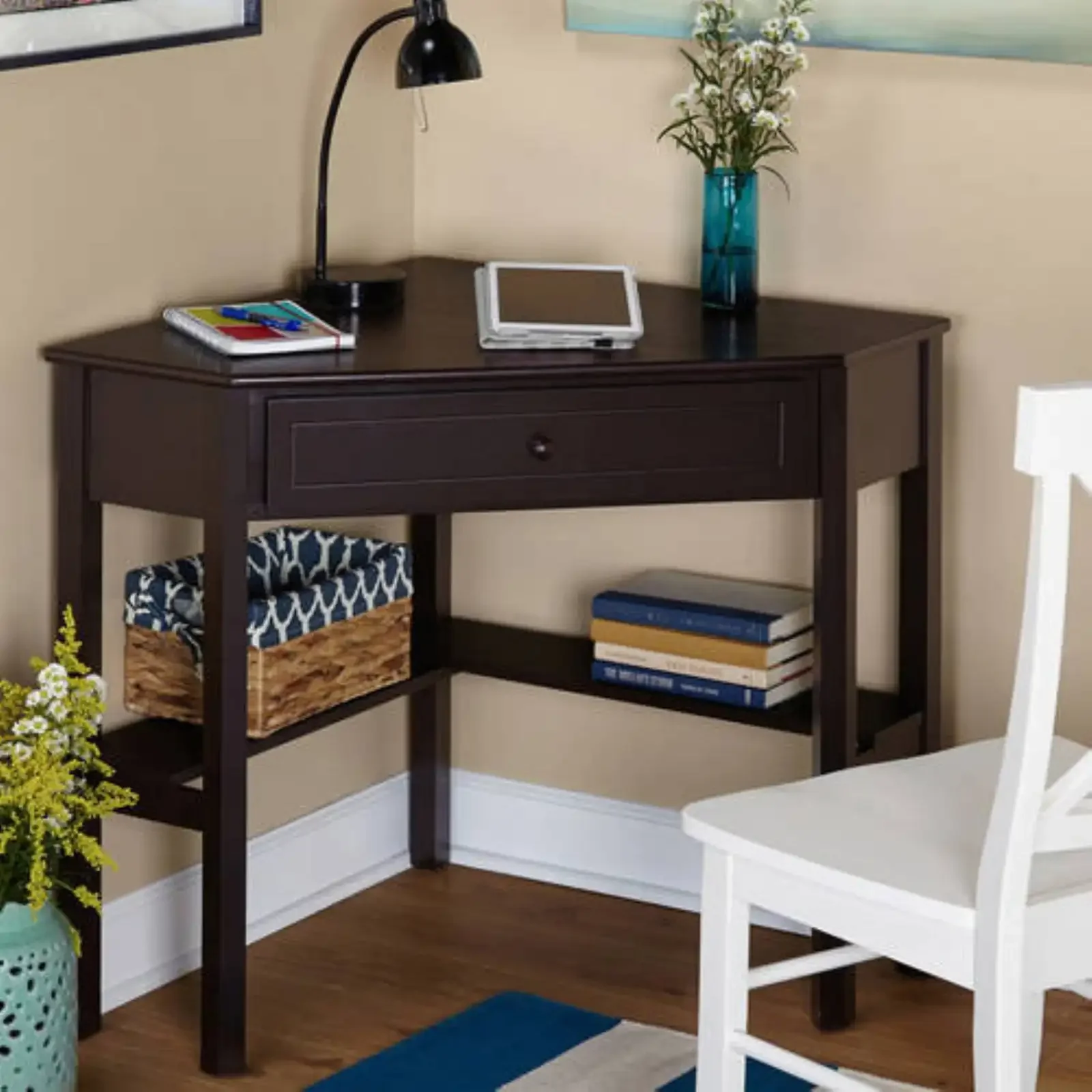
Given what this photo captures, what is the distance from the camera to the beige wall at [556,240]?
109 inches

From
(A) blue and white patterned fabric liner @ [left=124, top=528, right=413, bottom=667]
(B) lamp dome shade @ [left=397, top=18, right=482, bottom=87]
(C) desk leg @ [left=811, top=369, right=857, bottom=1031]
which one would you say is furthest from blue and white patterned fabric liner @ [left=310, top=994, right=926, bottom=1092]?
(B) lamp dome shade @ [left=397, top=18, right=482, bottom=87]

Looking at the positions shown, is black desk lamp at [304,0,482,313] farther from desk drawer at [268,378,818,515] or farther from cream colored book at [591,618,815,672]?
cream colored book at [591,618,815,672]

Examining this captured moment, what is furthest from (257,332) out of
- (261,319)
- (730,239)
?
(730,239)

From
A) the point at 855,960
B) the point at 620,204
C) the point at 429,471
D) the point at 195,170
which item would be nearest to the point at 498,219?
the point at 620,204

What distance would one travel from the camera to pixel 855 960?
97.7 inches

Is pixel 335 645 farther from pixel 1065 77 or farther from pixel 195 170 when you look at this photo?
pixel 1065 77

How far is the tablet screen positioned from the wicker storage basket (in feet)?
1.44

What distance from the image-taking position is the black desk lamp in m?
2.81

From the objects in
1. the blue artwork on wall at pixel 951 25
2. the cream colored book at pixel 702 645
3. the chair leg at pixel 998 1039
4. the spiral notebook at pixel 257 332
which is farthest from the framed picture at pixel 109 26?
the chair leg at pixel 998 1039

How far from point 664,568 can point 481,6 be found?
2.68 feet

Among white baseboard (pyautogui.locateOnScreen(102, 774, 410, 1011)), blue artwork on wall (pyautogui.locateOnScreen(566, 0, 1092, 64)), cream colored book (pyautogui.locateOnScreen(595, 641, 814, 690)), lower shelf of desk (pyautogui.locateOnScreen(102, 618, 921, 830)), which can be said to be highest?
blue artwork on wall (pyautogui.locateOnScreen(566, 0, 1092, 64))

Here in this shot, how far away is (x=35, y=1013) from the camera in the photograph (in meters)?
2.51

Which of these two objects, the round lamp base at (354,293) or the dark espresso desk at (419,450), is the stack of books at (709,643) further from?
the round lamp base at (354,293)

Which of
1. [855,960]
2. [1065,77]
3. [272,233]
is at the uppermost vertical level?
[1065,77]
